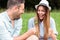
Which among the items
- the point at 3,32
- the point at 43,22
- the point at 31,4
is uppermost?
the point at 3,32

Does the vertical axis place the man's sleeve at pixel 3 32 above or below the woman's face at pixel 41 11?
above

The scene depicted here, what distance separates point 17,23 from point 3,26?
1.22 metres

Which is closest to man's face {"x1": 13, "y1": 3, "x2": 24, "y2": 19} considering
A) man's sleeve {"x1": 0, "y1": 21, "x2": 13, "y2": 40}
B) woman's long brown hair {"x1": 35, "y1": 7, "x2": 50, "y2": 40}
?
man's sleeve {"x1": 0, "y1": 21, "x2": 13, "y2": 40}

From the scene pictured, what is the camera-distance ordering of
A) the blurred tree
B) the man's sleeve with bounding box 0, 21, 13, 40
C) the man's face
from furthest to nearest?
1. the blurred tree
2. the man's face
3. the man's sleeve with bounding box 0, 21, 13, 40

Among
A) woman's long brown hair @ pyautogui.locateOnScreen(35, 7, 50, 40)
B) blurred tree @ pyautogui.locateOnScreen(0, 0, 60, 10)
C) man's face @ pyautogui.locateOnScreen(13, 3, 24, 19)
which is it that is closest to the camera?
man's face @ pyautogui.locateOnScreen(13, 3, 24, 19)

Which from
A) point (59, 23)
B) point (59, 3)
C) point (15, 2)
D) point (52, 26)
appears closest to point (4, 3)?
point (59, 3)

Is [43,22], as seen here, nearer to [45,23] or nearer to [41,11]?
[45,23]

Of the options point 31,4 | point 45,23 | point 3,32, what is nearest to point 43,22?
point 45,23

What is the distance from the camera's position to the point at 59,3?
19.7m

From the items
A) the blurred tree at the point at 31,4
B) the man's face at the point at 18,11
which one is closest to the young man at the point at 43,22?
the man's face at the point at 18,11

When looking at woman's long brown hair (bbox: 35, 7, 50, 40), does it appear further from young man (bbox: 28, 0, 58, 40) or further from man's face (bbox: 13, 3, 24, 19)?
man's face (bbox: 13, 3, 24, 19)

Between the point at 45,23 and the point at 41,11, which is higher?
the point at 41,11

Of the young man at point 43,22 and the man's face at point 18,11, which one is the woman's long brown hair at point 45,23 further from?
the man's face at point 18,11

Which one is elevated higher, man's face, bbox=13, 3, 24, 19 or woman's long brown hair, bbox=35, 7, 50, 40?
man's face, bbox=13, 3, 24, 19
